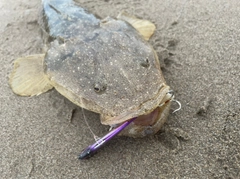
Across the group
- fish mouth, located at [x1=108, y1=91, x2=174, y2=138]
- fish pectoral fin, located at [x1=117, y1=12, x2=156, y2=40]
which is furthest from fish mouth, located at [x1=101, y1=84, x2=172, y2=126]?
fish pectoral fin, located at [x1=117, y1=12, x2=156, y2=40]

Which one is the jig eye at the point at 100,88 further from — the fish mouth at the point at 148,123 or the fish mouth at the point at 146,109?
the fish mouth at the point at 148,123

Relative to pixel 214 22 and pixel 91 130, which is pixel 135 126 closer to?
pixel 91 130

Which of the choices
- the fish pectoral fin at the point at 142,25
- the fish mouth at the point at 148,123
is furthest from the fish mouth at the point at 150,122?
the fish pectoral fin at the point at 142,25

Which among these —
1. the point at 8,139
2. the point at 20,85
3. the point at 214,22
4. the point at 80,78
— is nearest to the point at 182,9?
the point at 214,22

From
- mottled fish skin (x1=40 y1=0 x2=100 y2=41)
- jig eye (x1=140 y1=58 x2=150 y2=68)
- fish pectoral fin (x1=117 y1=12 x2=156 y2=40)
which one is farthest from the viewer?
fish pectoral fin (x1=117 y1=12 x2=156 y2=40)

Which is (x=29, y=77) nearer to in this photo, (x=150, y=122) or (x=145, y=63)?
(x=145, y=63)

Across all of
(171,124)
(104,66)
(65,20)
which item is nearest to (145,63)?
(104,66)

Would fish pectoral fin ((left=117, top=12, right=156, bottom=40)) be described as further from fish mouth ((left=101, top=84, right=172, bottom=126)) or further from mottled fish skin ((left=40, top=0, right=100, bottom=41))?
fish mouth ((left=101, top=84, right=172, bottom=126))
